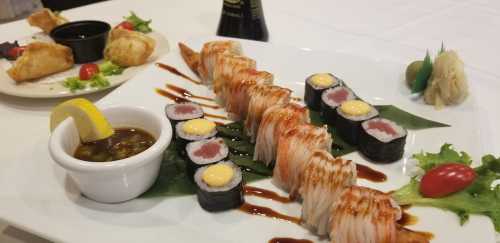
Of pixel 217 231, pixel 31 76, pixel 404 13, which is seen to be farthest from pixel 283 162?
pixel 404 13

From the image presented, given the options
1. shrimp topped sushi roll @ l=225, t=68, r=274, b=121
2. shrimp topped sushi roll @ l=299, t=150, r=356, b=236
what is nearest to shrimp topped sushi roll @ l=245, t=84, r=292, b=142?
shrimp topped sushi roll @ l=225, t=68, r=274, b=121

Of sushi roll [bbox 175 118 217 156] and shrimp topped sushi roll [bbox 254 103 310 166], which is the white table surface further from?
shrimp topped sushi roll [bbox 254 103 310 166]

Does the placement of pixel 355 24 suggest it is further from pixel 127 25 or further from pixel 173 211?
pixel 173 211

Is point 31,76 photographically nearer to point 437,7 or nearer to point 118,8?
point 118,8

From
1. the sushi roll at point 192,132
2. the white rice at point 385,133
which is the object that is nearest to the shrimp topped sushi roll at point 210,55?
the sushi roll at point 192,132

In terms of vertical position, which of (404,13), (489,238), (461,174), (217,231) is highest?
(404,13)

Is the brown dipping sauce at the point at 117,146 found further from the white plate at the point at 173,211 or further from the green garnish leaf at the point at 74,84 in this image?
the green garnish leaf at the point at 74,84
